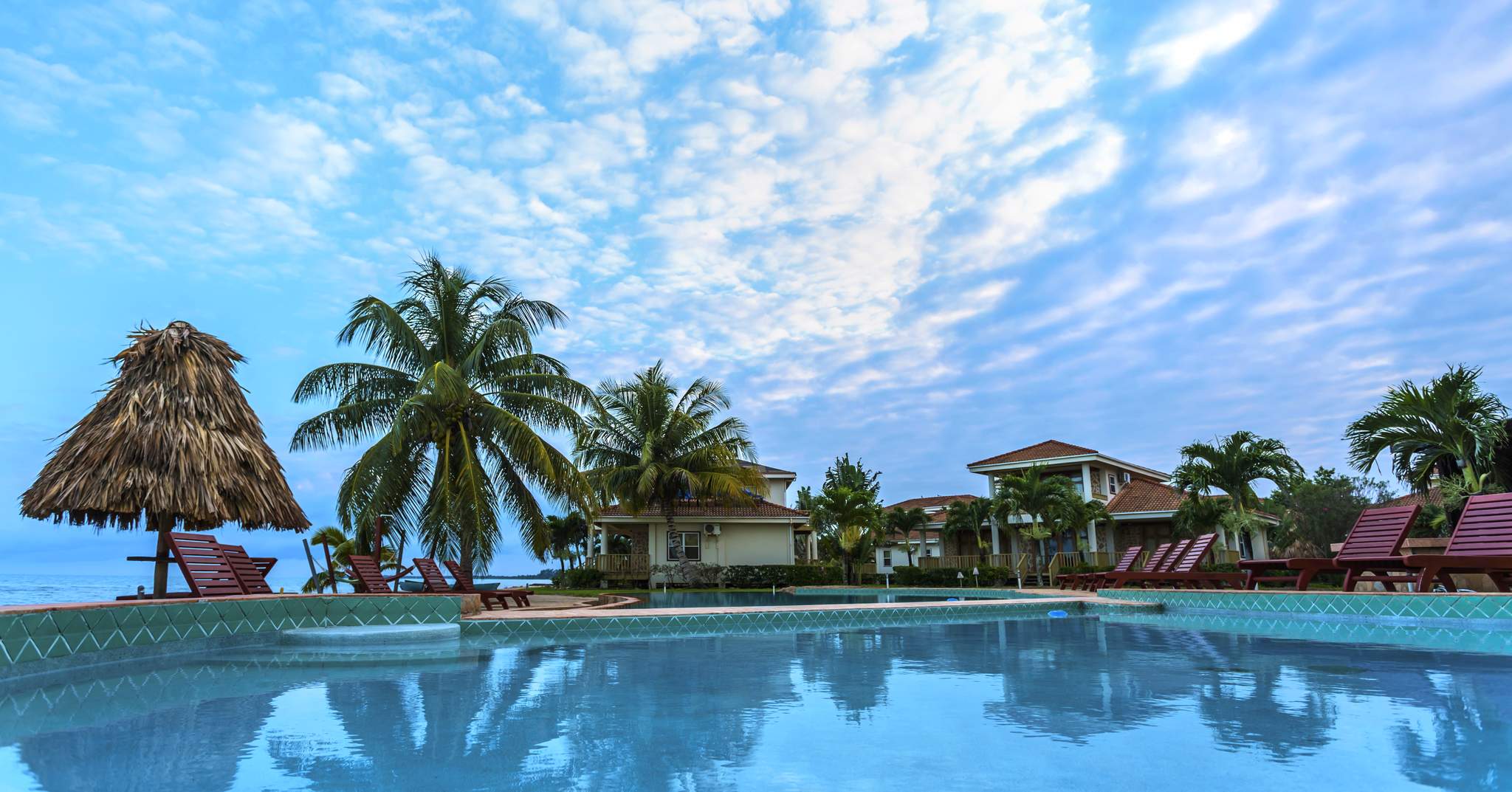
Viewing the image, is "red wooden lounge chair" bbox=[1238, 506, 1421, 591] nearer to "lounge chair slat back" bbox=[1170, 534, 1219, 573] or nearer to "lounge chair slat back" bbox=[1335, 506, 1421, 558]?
"lounge chair slat back" bbox=[1335, 506, 1421, 558]

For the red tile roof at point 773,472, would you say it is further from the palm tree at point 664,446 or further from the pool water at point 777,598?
the pool water at point 777,598

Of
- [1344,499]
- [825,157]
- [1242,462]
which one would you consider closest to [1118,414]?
[1242,462]

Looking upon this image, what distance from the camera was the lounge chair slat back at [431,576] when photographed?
12.2 meters

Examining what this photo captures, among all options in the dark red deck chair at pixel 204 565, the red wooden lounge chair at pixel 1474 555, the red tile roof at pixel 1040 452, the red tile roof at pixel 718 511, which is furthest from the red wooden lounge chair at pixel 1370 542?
the red tile roof at pixel 718 511

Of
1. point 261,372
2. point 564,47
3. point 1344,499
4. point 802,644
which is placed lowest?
point 802,644

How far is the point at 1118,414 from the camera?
35.8m

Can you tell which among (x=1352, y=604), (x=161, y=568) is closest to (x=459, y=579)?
(x=161, y=568)

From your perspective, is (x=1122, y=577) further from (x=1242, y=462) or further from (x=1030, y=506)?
(x=1242, y=462)

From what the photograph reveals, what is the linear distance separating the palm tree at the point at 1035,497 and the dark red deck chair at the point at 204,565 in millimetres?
22999

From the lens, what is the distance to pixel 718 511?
33.7m

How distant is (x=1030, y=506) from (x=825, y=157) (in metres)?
14.7

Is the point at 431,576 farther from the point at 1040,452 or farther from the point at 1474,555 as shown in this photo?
the point at 1040,452

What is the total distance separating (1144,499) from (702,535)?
55.8 feet

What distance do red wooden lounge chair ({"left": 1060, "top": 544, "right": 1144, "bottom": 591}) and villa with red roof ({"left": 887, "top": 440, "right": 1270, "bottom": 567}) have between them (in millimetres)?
7250
